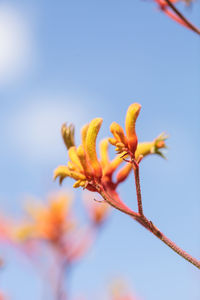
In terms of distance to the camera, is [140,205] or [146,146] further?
[146,146]

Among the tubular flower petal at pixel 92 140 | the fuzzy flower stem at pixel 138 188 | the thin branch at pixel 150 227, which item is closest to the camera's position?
the thin branch at pixel 150 227

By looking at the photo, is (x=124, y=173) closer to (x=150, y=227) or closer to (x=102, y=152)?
(x=102, y=152)

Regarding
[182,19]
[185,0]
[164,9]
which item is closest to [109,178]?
[182,19]

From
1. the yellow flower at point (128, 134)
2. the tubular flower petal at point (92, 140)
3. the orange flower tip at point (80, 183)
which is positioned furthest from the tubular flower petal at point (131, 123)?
the orange flower tip at point (80, 183)

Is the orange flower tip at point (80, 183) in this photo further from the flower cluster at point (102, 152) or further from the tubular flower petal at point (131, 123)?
the tubular flower petal at point (131, 123)

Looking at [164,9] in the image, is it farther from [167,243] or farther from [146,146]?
[167,243]

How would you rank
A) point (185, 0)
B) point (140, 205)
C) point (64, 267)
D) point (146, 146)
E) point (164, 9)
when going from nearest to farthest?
1. point (140, 205)
2. point (146, 146)
3. point (164, 9)
4. point (185, 0)
5. point (64, 267)

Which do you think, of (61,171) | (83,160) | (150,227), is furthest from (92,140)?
(150,227)

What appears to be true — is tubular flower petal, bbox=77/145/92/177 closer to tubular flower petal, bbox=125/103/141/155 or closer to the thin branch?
the thin branch
